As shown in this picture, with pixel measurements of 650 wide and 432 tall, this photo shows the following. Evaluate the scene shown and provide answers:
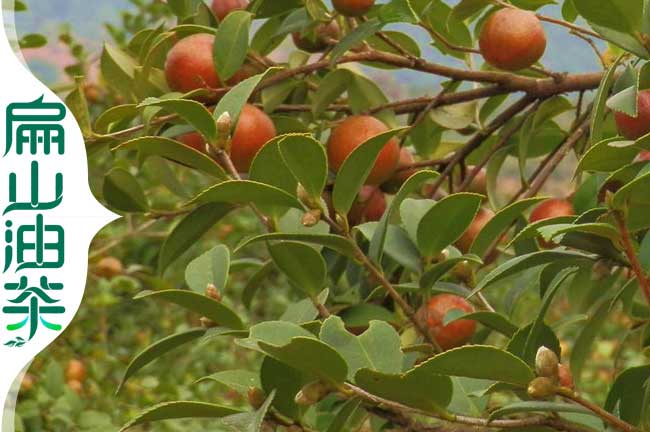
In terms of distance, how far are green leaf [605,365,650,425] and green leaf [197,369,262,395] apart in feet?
0.83

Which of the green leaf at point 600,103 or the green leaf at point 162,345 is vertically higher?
the green leaf at point 600,103

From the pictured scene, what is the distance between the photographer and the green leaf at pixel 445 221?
872 mm

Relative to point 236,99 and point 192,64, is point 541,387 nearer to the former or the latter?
point 236,99

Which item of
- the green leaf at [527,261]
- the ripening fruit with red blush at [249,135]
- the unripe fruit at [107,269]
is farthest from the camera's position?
the unripe fruit at [107,269]

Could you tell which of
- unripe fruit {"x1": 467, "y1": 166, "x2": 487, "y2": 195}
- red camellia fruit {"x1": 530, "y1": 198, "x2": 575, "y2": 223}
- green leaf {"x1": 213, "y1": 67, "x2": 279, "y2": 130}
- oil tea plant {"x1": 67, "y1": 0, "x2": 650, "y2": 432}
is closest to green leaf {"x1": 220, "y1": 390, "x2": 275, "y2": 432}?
oil tea plant {"x1": 67, "y1": 0, "x2": 650, "y2": 432}

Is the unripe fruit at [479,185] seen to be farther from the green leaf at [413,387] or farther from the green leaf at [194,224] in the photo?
the green leaf at [413,387]

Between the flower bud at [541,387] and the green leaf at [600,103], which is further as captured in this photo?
the green leaf at [600,103]

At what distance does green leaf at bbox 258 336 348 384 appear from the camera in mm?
685

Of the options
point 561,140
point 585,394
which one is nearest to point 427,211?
point 561,140

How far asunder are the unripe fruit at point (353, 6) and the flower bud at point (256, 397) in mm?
428

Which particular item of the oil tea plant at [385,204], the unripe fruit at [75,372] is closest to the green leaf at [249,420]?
the oil tea plant at [385,204]

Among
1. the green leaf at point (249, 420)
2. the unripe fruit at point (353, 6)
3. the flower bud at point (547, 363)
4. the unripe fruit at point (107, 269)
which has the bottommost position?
the unripe fruit at point (107, 269)

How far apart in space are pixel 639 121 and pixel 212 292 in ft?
1.10

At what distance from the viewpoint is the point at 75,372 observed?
2.03 meters
